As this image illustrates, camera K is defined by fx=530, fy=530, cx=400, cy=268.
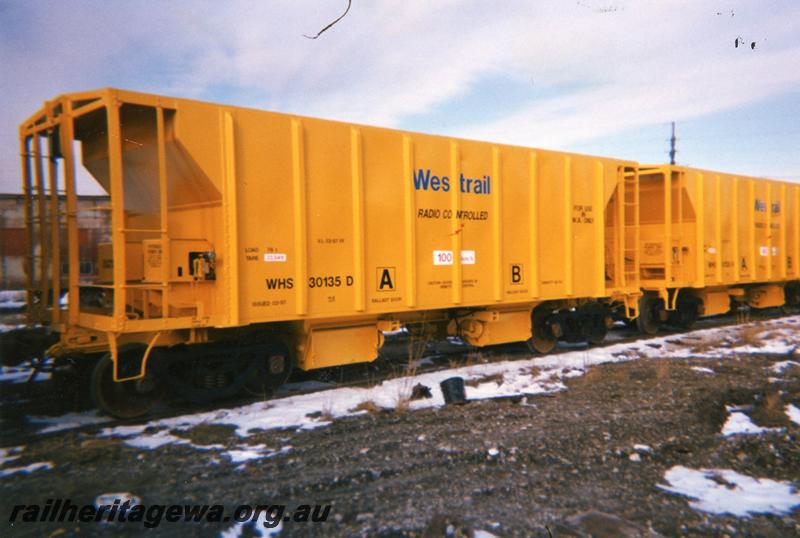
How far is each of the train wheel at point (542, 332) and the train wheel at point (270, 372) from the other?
505 cm

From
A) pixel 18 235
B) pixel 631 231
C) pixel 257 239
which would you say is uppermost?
pixel 18 235

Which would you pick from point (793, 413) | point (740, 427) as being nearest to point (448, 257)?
point (740, 427)

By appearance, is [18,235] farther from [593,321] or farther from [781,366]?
[781,366]

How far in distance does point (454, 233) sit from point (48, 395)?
6111 millimetres

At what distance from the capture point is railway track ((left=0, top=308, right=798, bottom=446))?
19.6 ft

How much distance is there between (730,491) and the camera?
3.97 m

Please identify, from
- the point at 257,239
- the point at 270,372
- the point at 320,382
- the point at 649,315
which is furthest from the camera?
the point at 649,315

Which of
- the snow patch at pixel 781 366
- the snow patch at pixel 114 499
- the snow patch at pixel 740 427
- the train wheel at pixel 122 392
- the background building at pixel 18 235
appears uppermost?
the background building at pixel 18 235

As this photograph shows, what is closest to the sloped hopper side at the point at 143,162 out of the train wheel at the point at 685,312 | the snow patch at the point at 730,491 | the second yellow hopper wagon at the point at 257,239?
the second yellow hopper wagon at the point at 257,239

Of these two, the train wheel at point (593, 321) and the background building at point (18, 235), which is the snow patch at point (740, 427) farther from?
the background building at point (18, 235)

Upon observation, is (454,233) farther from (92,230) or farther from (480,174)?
(92,230)

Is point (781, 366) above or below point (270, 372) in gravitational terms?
below

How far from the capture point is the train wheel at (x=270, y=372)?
22.8ft

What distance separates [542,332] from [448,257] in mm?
3156
